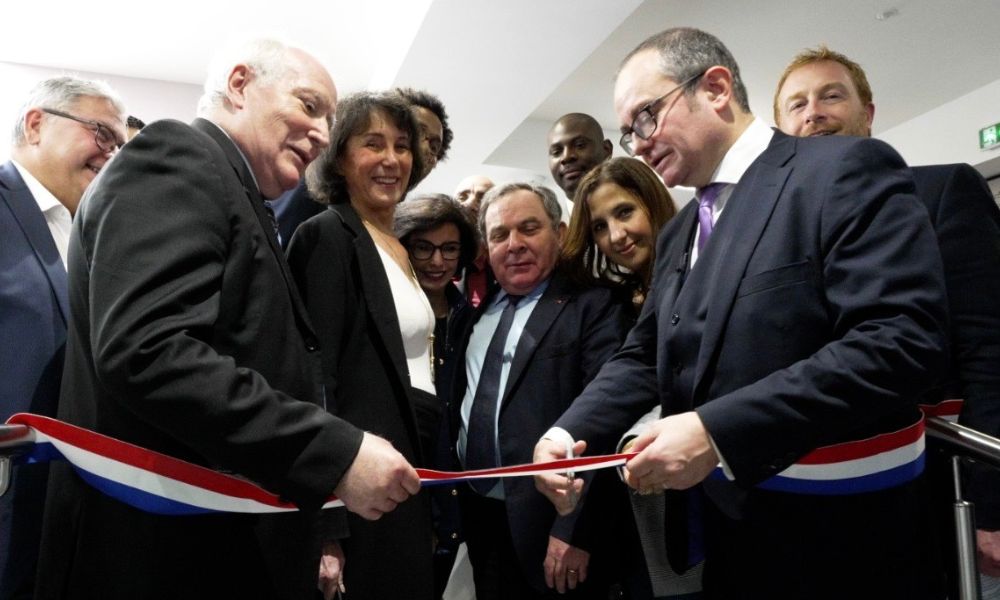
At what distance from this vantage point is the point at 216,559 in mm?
1396

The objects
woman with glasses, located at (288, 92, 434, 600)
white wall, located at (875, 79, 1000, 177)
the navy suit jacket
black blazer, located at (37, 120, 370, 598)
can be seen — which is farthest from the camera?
white wall, located at (875, 79, 1000, 177)

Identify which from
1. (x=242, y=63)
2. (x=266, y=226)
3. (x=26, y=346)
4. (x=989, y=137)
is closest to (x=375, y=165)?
(x=242, y=63)

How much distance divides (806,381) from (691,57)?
1.02 meters

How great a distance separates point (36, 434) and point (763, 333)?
144cm

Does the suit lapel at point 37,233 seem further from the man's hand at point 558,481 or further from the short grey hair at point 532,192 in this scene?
the short grey hair at point 532,192

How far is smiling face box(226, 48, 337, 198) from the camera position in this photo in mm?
1832

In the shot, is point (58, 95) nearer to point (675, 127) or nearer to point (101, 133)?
point (101, 133)

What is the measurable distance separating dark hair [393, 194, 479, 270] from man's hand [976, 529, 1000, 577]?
204cm

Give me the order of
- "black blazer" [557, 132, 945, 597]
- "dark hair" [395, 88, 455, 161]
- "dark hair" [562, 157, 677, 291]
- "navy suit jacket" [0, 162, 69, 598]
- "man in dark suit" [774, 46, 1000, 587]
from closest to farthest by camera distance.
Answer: "black blazer" [557, 132, 945, 597] < "navy suit jacket" [0, 162, 69, 598] < "man in dark suit" [774, 46, 1000, 587] < "dark hair" [562, 157, 677, 291] < "dark hair" [395, 88, 455, 161]

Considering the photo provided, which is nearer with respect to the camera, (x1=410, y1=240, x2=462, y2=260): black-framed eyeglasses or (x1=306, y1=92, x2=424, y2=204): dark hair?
(x1=306, y1=92, x2=424, y2=204): dark hair

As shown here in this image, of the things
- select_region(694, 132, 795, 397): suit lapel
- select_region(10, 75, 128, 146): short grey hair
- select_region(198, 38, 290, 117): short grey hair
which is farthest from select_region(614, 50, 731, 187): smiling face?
select_region(10, 75, 128, 146): short grey hair

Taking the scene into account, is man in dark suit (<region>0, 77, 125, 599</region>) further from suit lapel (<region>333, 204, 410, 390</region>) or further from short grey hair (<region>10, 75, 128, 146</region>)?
suit lapel (<region>333, 204, 410, 390</region>)

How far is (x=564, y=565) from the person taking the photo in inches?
89.7

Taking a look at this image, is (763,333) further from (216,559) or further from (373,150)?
(373,150)
